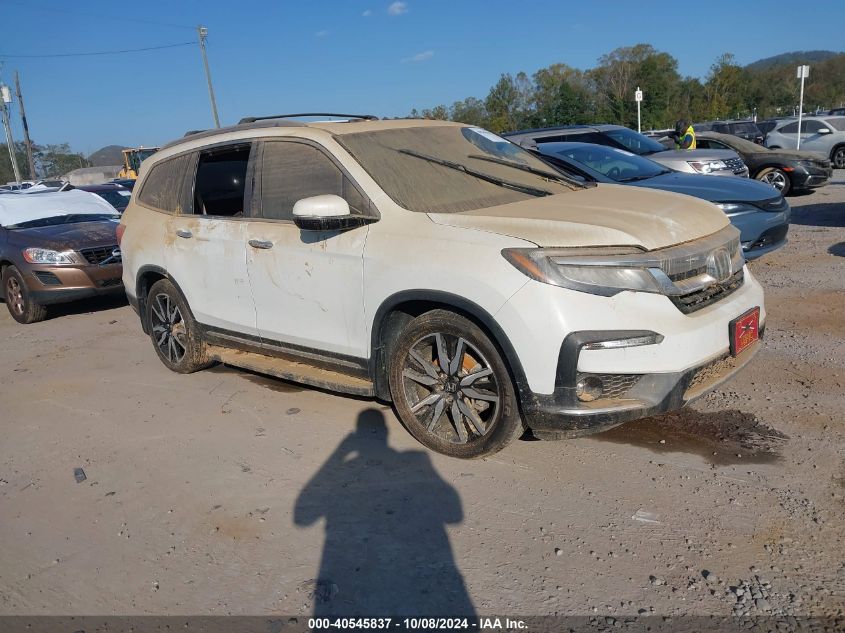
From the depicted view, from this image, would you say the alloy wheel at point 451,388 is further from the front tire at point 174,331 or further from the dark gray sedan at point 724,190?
the dark gray sedan at point 724,190

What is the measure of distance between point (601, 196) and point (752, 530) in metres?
2.13

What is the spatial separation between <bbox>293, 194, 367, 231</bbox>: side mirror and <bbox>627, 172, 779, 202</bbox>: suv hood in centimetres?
439

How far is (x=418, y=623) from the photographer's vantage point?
2.62 metres

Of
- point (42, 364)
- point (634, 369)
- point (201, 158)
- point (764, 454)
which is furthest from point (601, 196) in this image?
point (42, 364)

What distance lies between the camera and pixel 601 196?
4.26m

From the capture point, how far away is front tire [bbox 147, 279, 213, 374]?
215 inches

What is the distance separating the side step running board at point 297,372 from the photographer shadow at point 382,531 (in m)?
0.34

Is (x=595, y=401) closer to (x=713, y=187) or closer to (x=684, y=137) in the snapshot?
(x=713, y=187)

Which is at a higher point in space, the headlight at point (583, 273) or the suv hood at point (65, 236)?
the headlight at point (583, 273)

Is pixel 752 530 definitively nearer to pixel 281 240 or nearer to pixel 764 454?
pixel 764 454

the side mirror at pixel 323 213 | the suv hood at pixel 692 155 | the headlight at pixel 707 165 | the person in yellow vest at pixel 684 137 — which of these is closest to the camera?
the side mirror at pixel 323 213

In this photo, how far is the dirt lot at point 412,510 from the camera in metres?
2.79

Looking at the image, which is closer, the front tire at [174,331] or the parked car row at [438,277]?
the parked car row at [438,277]

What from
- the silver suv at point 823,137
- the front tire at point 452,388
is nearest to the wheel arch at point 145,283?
the front tire at point 452,388
